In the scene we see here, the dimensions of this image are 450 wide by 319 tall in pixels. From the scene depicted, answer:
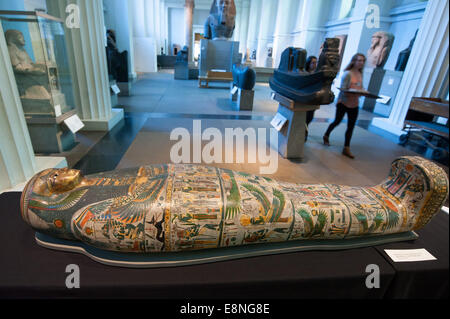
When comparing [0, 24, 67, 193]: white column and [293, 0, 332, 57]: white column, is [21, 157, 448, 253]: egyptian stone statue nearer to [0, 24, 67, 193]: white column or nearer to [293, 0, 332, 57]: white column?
[0, 24, 67, 193]: white column

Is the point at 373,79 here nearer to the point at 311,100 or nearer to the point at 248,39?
the point at 311,100

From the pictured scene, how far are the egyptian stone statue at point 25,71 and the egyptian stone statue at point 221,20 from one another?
28.1 ft

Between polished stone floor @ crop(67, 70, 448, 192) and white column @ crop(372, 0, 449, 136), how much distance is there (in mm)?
1070

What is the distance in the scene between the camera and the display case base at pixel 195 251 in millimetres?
1216

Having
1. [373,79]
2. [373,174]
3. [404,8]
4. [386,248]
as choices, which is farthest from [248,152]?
[404,8]

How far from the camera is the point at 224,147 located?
13.3 feet

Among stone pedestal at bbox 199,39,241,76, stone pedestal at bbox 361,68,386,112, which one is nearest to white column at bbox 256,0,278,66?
stone pedestal at bbox 199,39,241,76

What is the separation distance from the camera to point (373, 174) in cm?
343

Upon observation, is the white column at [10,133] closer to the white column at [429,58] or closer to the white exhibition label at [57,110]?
the white exhibition label at [57,110]

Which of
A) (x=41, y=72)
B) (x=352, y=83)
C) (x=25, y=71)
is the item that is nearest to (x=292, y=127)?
(x=352, y=83)

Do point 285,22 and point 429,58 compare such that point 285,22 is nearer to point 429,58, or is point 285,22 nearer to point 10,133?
point 429,58

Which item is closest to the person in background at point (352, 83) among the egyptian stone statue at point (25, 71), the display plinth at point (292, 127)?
the display plinth at point (292, 127)

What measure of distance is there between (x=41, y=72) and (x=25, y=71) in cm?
17

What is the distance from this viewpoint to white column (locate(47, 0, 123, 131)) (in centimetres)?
402
